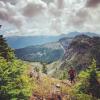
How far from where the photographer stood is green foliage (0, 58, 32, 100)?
1237 inches

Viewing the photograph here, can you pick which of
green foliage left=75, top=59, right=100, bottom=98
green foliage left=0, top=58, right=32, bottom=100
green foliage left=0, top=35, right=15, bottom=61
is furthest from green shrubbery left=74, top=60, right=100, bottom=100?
green foliage left=0, top=35, right=15, bottom=61

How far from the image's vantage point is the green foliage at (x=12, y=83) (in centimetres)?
3142

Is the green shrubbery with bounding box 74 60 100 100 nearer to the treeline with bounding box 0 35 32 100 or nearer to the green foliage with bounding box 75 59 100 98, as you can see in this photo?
the green foliage with bounding box 75 59 100 98

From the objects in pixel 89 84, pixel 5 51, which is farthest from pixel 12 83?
pixel 5 51

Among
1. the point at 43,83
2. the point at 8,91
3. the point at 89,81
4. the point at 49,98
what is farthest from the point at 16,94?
the point at 43,83

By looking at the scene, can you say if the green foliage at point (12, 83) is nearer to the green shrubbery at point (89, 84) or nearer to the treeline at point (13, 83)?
the treeline at point (13, 83)

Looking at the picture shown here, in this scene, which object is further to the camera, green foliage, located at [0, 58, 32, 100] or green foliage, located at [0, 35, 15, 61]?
green foliage, located at [0, 35, 15, 61]

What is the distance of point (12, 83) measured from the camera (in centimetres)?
3181

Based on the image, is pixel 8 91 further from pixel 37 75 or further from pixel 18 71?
pixel 37 75

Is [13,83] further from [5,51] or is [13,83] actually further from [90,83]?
[5,51]

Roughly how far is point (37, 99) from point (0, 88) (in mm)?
12590

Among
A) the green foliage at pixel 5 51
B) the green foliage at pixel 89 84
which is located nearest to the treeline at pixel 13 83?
the green foliage at pixel 89 84

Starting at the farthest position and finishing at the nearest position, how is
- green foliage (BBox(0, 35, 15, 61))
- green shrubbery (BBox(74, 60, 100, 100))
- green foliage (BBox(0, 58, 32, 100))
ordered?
1. green foliage (BBox(0, 35, 15, 61))
2. green shrubbery (BBox(74, 60, 100, 100))
3. green foliage (BBox(0, 58, 32, 100))

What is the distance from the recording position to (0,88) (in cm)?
3153
